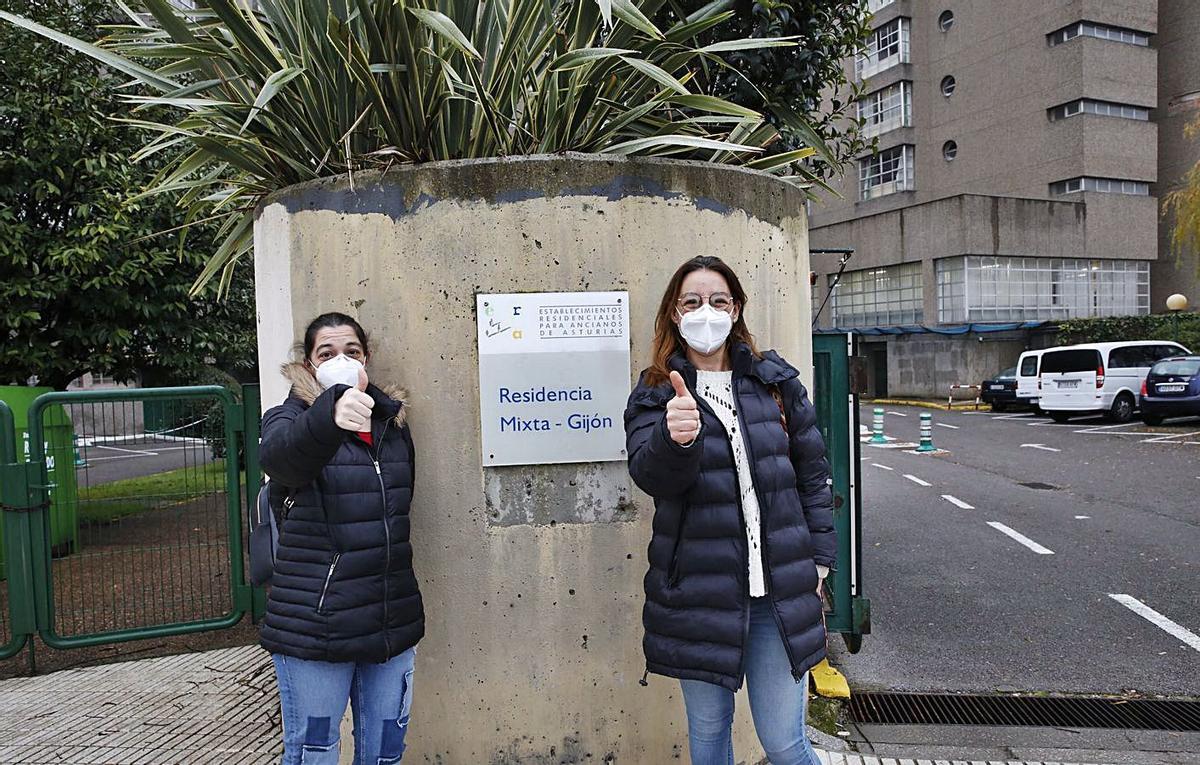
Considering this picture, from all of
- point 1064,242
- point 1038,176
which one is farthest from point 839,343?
point 1038,176

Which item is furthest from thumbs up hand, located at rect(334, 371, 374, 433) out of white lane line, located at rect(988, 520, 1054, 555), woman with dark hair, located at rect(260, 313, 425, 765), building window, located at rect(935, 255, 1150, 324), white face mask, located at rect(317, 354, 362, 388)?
building window, located at rect(935, 255, 1150, 324)

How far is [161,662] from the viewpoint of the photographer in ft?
15.8

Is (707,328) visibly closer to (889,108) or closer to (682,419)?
(682,419)

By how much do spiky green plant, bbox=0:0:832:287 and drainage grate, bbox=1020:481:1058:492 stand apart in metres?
9.15

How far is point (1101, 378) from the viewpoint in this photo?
1908cm

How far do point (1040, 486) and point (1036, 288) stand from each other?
25.4 m

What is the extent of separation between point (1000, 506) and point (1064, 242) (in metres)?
28.6

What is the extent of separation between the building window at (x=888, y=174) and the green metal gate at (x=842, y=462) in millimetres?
38820

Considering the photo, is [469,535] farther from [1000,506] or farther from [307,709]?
[1000,506]

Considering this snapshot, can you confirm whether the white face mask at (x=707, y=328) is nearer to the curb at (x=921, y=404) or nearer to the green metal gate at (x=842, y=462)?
the green metal gate at (x=842, y=462)

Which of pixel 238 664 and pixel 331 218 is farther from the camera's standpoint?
pixel 238 664

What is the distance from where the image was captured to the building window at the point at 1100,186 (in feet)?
112

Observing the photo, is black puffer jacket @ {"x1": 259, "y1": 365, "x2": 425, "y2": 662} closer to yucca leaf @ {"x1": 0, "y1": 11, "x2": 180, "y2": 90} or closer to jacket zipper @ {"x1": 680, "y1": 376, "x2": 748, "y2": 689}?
jacket zipper @ {"x1": 680, "y1": 376, "x2": 748, "y2": 689}

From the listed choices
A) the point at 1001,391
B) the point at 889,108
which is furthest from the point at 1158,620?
the point at 889,108
